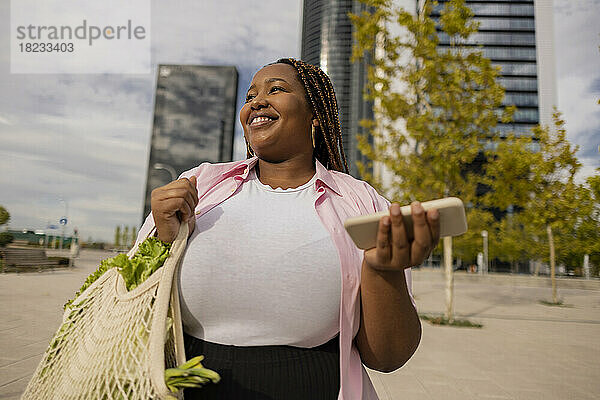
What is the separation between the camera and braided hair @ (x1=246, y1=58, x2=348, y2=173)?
1.55 m

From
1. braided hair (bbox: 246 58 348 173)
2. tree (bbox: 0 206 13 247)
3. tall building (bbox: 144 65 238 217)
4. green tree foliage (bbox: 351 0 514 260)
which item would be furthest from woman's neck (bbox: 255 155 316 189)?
tall building (bbox: 144 65 238 217)

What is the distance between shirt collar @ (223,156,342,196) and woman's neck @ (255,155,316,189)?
5 centimetres

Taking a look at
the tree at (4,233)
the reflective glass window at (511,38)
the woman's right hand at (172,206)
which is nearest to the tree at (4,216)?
the tree at (4,233)

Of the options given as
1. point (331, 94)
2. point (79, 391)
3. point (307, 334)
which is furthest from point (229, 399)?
point (331, 94)

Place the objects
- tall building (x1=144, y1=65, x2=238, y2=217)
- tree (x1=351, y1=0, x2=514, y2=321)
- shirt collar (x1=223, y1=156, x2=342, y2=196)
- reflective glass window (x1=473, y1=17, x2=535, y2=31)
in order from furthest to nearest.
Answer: reflective glass window (x1=473, y1=17, x2=535, y2=31) → tall building (x1=144, y1=65, x2=238, y2=217) → tree (x1=351, y1=0, x2=514, y2=321) → shirt collar (x1=223, y1=156, x2=342, y2=196)

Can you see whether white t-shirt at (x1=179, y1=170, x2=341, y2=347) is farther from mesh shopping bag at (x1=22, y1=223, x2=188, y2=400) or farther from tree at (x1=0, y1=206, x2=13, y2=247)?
tree at (x1=0, y1=206, x2=13, y2=247)

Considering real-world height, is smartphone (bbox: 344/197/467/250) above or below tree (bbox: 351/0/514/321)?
below

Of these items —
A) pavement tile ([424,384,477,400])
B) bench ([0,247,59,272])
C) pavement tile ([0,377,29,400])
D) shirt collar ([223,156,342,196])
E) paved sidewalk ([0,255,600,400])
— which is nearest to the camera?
shirt collar ([223,156,342,196])

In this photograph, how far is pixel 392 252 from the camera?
910mm

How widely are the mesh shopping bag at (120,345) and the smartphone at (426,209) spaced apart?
1.73 ft

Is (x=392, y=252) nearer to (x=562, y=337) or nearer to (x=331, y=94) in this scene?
(x=331, y=94)

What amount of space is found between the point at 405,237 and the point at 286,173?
28.4 inches

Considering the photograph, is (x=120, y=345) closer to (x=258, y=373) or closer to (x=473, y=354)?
(x=258, y=373)

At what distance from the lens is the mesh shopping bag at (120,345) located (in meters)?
0.97
